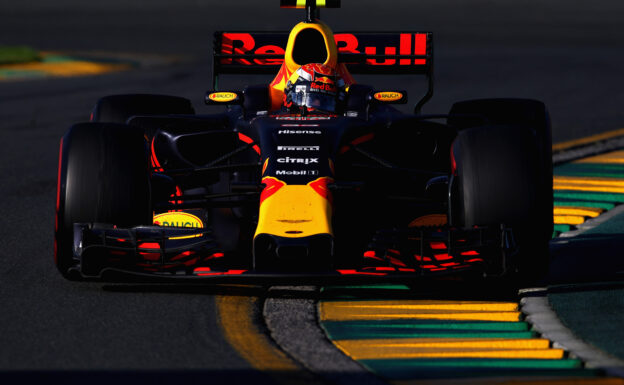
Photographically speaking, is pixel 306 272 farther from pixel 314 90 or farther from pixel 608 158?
pixel 608 158

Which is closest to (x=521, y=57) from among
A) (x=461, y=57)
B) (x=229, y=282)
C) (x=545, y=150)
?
(x=461, y=57)

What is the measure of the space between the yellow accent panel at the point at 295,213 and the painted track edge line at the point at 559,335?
3.61ft

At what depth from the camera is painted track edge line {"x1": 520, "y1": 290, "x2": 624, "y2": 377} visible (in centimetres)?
592

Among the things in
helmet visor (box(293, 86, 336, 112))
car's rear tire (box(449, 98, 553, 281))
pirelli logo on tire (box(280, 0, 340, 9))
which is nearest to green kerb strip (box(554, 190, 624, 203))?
car's rear tire (box(449, 98, 553, 281))

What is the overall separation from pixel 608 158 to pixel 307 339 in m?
7.27

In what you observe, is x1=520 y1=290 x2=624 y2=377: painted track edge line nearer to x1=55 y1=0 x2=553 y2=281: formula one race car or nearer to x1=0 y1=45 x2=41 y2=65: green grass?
x1=55 y1=0 x2=553 y2=281: formula one race car

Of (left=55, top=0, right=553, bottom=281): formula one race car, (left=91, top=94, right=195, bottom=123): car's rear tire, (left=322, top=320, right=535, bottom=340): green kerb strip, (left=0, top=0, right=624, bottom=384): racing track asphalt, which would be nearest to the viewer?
(left=0, top=0, right=624, bottom=384): racing track asphalt

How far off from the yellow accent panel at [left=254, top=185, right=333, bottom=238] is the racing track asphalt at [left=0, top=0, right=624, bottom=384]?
Result: 0.46 metres

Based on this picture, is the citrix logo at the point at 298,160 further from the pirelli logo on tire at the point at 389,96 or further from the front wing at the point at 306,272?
the pirelli logo on tire at the point at 389,96

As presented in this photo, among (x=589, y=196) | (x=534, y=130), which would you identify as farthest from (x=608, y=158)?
(x=534, y=130)

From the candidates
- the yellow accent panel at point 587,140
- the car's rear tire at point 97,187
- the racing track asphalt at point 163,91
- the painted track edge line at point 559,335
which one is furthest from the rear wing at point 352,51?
the yellow accent panel at point 587,140

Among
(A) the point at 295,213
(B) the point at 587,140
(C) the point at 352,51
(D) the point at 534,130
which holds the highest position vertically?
(C) the point at 352,51

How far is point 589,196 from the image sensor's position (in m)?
10.8

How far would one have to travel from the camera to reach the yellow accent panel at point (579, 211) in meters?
9.99
